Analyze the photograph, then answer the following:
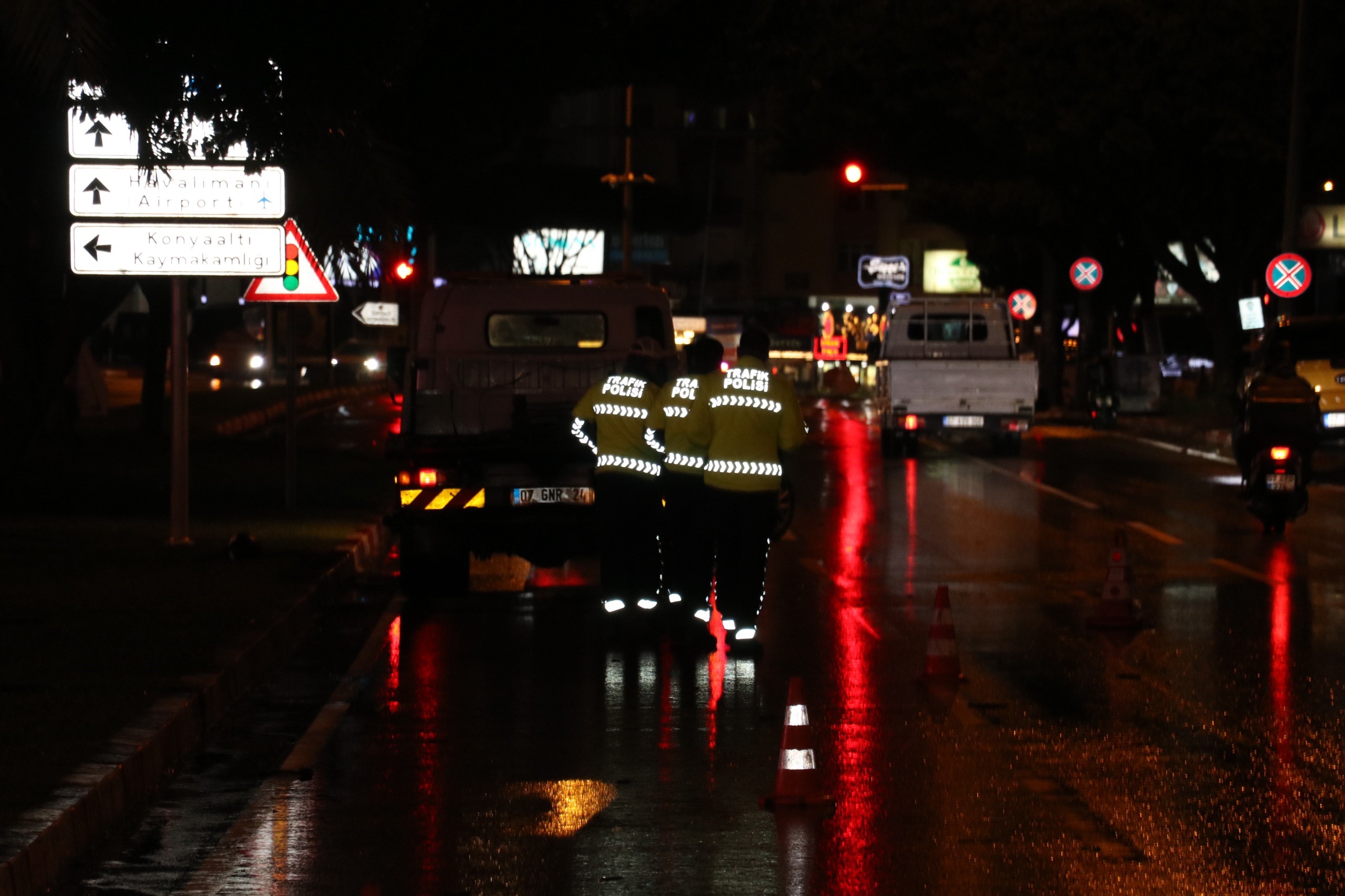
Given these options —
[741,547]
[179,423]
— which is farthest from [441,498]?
[179,423]

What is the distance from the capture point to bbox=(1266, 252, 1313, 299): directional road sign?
28750 millimetres

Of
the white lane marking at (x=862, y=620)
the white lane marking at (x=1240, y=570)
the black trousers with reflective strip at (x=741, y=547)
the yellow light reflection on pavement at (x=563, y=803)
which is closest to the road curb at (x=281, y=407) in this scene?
the white lane marking at (x=1240, y=570)

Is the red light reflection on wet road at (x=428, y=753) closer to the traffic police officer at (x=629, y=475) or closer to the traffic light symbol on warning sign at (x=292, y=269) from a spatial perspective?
the traffic police officer at (x=629, y=475)

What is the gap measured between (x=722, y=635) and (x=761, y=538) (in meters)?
1.13

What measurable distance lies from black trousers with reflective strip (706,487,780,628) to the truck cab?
5.88ft

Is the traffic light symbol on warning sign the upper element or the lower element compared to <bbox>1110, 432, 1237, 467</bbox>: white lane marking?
upper

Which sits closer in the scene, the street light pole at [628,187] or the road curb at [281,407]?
the road curb at [281,407]

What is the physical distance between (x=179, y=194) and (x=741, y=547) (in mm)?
5897

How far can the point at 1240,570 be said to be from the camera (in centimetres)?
1515

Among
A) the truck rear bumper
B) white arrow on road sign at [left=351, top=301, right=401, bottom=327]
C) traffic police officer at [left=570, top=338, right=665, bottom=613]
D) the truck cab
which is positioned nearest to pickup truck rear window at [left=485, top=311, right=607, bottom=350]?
the truck cab

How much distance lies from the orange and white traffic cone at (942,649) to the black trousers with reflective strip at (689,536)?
163 centimetres

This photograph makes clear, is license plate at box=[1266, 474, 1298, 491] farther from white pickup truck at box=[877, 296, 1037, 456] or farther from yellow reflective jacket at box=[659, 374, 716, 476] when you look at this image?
white pickup truck at box=[877, 296, 1037, 456]

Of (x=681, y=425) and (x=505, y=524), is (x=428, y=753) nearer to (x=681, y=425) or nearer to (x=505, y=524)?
(x=681, y=425)

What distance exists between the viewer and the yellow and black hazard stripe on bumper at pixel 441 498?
1320 cm
